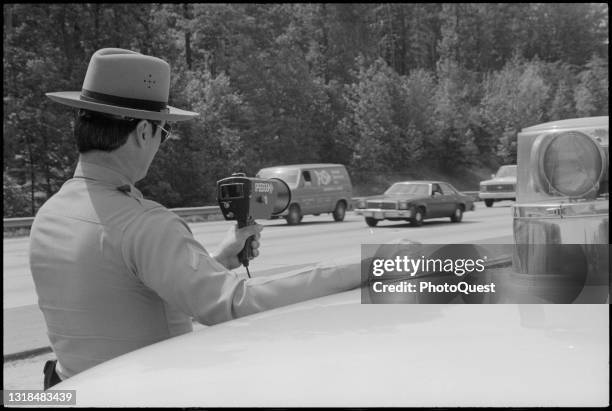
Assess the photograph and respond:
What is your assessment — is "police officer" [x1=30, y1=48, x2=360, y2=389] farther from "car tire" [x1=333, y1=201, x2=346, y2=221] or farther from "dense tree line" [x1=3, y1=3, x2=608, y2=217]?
"dense tree line" [x1=3, y1=3, x2=608, y2=217]

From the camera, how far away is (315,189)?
24.7 metres

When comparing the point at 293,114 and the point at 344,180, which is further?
the point at 293,114

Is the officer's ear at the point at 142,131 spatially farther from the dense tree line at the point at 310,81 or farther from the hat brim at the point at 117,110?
the dense tree line at the point at 310,81

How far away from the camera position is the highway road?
11805mm

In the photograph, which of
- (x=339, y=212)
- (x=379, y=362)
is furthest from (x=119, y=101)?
(x=339, y=212)

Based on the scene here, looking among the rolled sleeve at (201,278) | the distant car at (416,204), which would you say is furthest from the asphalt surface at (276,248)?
the distant car at (416,204)

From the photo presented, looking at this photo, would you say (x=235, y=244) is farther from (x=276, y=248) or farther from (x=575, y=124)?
(x=276, y=248)

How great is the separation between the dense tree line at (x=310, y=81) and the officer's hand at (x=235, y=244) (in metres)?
25.7

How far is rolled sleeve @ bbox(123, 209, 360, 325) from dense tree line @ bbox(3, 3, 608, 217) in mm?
26164

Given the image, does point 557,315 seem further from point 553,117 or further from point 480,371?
point 553,117

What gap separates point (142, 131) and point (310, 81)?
158 feet

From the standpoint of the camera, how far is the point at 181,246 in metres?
1.70

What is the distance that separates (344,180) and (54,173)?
11907 mm

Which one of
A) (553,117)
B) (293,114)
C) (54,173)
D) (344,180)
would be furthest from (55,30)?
(553,117)
